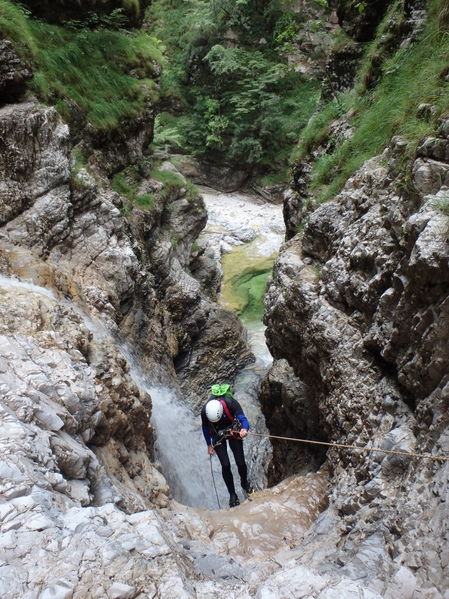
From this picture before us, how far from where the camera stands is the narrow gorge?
131 inches

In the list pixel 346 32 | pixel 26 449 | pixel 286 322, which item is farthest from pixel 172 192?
pixel 26 449

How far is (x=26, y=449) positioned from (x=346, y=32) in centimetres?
1122

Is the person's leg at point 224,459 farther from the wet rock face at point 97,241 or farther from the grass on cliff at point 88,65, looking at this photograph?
the grass on cliff at point 88,65

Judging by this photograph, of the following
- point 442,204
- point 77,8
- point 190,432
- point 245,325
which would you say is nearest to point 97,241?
point 190,432

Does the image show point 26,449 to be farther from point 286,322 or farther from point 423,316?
point 286,322

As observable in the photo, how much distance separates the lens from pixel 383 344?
5250 millimetres

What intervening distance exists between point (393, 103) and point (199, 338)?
29.8 feet

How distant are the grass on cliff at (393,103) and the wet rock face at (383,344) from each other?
A: 0.47 metres

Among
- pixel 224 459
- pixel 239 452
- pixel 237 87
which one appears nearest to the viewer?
pixel 224 459

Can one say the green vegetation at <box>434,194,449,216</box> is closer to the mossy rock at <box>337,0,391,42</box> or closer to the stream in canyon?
the stream in canyon

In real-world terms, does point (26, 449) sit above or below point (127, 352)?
above

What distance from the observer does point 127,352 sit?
905cm

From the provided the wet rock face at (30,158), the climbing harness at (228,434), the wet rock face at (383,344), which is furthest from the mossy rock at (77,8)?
the climbing harness at (228,434)

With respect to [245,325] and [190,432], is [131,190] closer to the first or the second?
[190,432]
